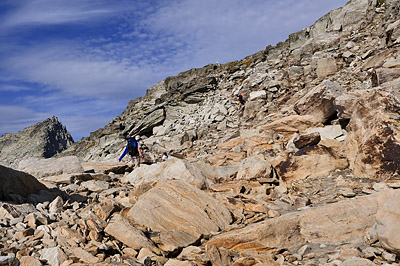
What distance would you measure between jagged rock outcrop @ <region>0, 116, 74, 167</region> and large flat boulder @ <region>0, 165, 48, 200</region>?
84498 mm

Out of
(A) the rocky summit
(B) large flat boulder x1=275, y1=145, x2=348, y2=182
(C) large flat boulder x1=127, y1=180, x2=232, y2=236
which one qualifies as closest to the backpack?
(A) the rocky summit

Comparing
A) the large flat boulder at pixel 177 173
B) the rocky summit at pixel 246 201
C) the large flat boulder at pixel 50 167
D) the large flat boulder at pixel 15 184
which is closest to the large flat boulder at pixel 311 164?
the rocky summit at pixel 246 201

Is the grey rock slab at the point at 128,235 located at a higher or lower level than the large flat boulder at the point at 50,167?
lower

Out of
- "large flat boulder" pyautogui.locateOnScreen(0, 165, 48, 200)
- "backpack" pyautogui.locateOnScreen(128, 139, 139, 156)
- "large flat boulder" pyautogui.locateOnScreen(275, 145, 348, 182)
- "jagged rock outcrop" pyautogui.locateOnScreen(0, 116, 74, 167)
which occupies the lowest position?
"large flat boulder" pyautogui.locateOnScreen(275, 145, 348, 182)

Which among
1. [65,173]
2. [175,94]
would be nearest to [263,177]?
[65,173]

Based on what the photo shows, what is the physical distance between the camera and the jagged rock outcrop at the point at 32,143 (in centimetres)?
8631

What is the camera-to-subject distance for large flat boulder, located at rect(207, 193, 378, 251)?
6742mm

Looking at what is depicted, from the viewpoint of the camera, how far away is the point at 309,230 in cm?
698

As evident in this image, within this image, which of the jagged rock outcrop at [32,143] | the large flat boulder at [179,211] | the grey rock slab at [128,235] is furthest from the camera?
the jagged rock outcrop at [32,143]

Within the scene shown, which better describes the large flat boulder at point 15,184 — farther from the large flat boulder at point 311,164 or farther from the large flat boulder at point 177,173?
the large flat boulder at point 311,164

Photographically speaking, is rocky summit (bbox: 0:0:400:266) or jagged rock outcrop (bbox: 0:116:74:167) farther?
jagged rock outcrop (bbox: 0:116:74:167)

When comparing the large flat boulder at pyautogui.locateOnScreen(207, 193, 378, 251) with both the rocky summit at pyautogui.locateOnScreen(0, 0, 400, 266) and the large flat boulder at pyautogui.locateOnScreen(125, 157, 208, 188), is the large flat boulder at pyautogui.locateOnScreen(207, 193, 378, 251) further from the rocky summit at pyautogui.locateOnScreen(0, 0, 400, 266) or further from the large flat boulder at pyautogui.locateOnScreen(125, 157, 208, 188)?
the large flat boulder at pyautogui.locateOnScreen(125, 157, 208, 188)

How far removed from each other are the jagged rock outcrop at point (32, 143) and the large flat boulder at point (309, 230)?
91.0 metres

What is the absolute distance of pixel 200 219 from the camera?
809 centimetres
